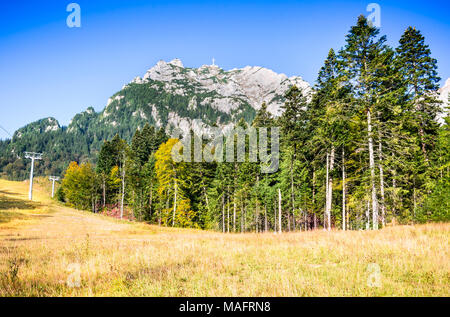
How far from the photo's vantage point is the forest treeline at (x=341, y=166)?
17891 mm

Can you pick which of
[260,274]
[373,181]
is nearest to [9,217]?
[260,274]

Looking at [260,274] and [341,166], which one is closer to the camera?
[260,274]

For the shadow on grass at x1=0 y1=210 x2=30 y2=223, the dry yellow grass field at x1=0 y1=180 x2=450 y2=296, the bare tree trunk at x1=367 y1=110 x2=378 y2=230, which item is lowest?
the shadow on grass at x1=0 y1=210 x2=30 y2=223

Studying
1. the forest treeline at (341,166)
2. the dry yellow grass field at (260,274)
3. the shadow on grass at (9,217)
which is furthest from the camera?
the shadow on grass at (9,217)

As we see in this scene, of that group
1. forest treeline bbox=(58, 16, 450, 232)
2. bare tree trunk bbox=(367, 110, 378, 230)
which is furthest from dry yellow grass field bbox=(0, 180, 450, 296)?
forest treeline bbox=(58, 16, 450, 232)

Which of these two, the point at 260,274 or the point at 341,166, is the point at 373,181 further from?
the point at 260,274

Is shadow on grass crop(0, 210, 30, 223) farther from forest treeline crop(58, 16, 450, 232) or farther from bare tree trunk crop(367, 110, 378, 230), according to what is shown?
bare tree trunk crop(367, 110, 378, 230)

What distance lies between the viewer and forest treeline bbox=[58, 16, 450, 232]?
17.9m

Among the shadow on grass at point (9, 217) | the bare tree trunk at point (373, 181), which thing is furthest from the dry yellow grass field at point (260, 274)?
the shadow on grass at point (9, 217)

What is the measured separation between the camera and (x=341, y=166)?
25.1 metres

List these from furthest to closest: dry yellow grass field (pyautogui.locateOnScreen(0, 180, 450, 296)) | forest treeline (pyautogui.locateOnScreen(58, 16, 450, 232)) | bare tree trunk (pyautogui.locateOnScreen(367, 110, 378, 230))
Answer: forest treeline (pyautogui.locateOnScreen(58, 16, 450, 232)) < bare tree trunk (pyautogui.locateOnScreen(367, 110, 378, 230)) < dry yellow grass field (pyautogui.locateOnScreen(0, 180, 450, 296))

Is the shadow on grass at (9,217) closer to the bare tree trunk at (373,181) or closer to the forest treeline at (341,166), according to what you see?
the forest treeline at (341,166)

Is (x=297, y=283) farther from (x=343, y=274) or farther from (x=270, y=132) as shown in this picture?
(x=270, y=132)

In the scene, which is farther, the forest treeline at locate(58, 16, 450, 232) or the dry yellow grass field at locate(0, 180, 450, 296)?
the forest treeline at locate(58, 16, 450, 232)
